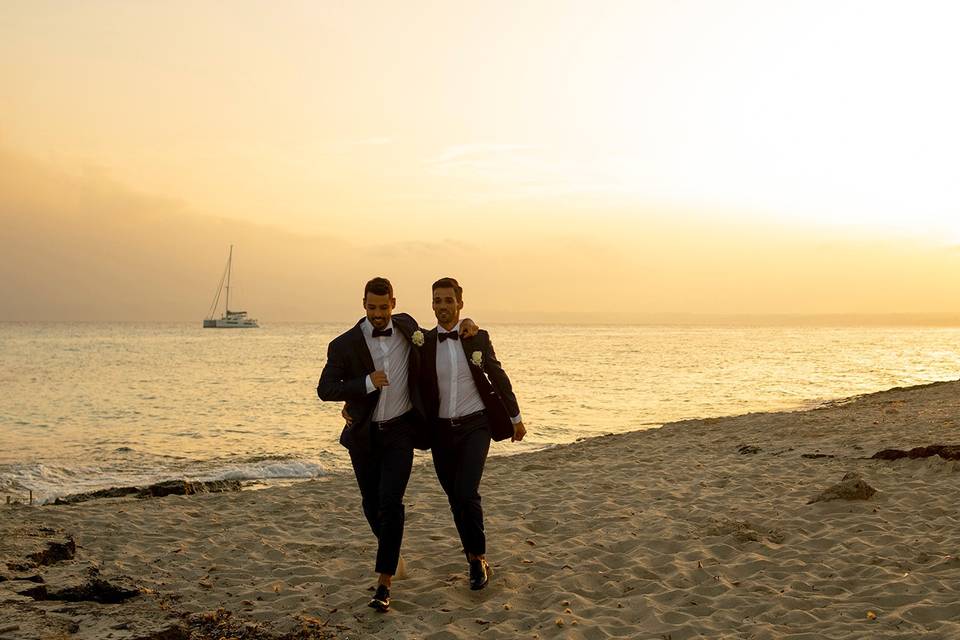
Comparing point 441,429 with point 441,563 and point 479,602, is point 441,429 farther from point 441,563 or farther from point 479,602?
point 441,563

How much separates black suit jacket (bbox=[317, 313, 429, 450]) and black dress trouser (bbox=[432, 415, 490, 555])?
0.30 meters

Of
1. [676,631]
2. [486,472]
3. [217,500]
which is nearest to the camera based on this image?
[676,631]

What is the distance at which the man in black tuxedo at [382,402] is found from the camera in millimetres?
4957

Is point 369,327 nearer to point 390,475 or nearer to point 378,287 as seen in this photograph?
point 378,287

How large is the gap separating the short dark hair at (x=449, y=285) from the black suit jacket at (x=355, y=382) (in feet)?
1.16

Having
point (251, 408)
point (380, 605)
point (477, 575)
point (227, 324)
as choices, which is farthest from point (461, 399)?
point (227, 324)

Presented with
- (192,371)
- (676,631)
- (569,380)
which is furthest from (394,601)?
(192,371)

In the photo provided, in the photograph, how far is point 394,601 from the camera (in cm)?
531

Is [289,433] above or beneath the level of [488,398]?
beneath

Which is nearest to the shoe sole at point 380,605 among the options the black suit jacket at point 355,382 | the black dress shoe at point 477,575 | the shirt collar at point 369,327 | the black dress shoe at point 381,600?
the black dress shoe at point 381,600

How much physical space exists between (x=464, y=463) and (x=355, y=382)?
3.19 ft

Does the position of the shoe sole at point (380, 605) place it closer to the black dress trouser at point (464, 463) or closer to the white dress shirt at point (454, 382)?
the black dress trouser at point (464, 463)

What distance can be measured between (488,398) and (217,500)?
5928 mm

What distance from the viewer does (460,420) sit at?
5.18 meters
